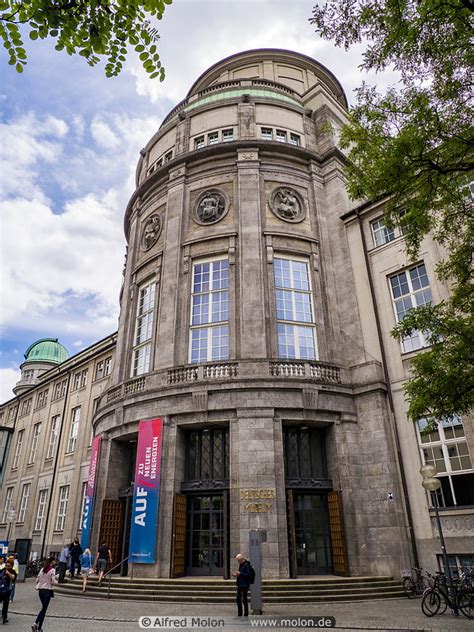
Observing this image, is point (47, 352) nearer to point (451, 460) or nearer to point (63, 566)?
point (63, 566)

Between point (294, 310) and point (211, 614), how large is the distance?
1294cm

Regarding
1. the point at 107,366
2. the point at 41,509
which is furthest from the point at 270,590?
the point at 41,509

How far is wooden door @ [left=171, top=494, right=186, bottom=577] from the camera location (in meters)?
16.3

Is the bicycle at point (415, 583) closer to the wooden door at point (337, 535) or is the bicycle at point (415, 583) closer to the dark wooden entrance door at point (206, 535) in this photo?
the wooden door at point (337, 535)

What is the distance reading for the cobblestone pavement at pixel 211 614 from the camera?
10.0 metres

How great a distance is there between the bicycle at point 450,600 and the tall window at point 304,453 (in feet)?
23.3

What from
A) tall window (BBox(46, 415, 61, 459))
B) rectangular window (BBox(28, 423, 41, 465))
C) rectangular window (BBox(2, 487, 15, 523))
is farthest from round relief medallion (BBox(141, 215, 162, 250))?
rectangular window (BBox(2, 487, 15, 523))

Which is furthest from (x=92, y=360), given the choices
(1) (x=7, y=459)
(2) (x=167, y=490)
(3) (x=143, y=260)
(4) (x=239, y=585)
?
(4) (x=239, y=585)

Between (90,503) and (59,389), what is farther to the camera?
(59,389)

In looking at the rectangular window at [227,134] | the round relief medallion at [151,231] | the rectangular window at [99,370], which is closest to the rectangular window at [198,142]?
the rectangular window at [227,134]

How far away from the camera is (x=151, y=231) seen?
2536 cm

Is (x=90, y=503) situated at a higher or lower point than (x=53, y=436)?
lower

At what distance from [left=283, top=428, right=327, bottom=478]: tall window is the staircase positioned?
3925mm

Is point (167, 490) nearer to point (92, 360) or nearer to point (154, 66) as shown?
point (154, 66)
